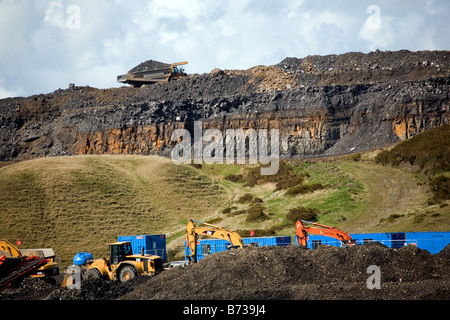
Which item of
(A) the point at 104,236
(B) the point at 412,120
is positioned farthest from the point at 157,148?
(B) the point at 412,120

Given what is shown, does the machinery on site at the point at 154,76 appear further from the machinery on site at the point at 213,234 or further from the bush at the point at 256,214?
the machinery on site at the point at 213,234

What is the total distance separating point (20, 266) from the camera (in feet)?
77.3

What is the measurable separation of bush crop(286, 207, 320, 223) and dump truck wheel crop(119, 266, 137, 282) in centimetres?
2228

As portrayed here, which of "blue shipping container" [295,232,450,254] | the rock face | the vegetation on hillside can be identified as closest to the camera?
"blue shipping container" [295,232,450,254]

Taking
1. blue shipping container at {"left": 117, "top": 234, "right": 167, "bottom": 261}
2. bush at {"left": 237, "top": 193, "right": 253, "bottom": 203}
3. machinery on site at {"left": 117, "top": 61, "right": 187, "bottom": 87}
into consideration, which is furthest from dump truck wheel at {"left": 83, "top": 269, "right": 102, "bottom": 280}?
machinery on site at {"left": 117, "top": 61, "right": 187, "bottom": 87}

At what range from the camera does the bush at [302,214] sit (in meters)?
42.3

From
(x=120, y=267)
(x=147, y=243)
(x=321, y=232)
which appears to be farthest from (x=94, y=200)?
(x=321, y=232)

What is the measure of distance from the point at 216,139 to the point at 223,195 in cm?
2563

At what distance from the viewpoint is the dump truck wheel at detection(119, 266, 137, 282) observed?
76.9 feet

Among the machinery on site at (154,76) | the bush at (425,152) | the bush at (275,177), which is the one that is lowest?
the bush at (275,177)

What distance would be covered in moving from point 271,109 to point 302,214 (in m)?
43.8

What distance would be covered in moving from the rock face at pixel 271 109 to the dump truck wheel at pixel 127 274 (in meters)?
54.5

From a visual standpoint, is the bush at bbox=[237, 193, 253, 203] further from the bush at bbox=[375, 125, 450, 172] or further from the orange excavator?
the orange excavator

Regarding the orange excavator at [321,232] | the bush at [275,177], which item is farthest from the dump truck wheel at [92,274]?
the bush at [275,177]
